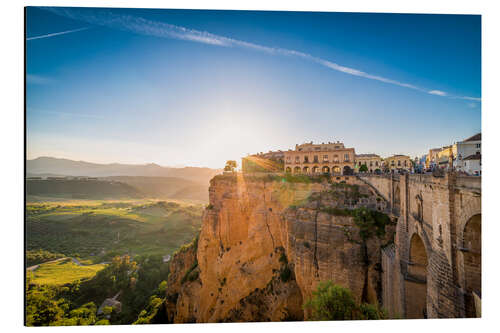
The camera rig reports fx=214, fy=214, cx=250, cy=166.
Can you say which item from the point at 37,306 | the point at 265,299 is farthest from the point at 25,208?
the point at 265,299

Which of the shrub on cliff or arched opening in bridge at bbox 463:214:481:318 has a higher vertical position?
arched opening in bridge at bbox 463:214:481:318

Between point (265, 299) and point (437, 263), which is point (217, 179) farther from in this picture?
point (437, 263)

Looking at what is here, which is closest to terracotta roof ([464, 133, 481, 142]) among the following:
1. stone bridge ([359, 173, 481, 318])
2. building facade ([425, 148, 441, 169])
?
stone bridge ([359, 173, 481, 318])

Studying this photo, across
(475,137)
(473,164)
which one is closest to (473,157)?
(473,164)

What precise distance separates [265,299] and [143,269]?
14.1 metres

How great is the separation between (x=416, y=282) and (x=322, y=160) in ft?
32.7

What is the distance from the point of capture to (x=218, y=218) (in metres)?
11.2

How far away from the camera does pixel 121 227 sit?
2456 cm

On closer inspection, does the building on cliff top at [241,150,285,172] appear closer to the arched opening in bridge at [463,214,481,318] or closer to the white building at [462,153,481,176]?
the white building at [462,153,481,176]

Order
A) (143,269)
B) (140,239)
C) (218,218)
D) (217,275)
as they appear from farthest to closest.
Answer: (140,239) < (143,269) < (218,218) < (217,275)

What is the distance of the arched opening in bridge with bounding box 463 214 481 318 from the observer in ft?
10.7

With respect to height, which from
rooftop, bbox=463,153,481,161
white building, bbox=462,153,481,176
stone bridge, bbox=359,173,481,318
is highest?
rooftop, bbox=463,153,481,161

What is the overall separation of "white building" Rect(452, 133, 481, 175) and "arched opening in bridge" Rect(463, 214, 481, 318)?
222 cm

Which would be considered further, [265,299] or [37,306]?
[265,299]
